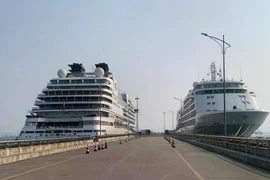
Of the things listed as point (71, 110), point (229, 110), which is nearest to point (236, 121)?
point (229, 110)

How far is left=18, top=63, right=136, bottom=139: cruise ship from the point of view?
73688 millimetres

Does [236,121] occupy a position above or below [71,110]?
below

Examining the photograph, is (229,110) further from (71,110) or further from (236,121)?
(71,110)

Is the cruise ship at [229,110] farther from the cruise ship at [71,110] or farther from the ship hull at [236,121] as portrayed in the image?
the cruise ship at [71,110]

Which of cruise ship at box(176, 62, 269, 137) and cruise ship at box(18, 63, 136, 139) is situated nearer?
cruise ship at box(176, 62, 269, 137)

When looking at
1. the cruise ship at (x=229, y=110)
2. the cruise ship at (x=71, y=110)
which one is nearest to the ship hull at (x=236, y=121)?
the cruise ship at (x=229, y=110)

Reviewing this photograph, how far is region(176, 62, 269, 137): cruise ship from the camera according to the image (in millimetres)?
63156

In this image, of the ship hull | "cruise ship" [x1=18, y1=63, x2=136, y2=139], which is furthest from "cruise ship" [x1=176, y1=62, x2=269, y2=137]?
"cruise ship" [x1=18, y1=63, x2=136, y2=139]

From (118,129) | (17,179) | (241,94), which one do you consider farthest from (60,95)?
(17,179)

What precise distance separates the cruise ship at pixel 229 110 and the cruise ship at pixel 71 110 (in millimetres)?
19216

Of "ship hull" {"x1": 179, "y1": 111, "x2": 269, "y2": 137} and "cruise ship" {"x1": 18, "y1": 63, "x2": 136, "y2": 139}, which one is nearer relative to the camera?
"ship hull" {"x1": 179, "y1": 111, "x2": 269, "y2": 137}

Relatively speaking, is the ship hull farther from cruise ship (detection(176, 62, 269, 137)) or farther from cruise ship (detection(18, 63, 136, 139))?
cruise ship (detection(18, 63, 136, 139))

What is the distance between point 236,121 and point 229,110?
216cm

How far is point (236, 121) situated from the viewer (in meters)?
63.0
